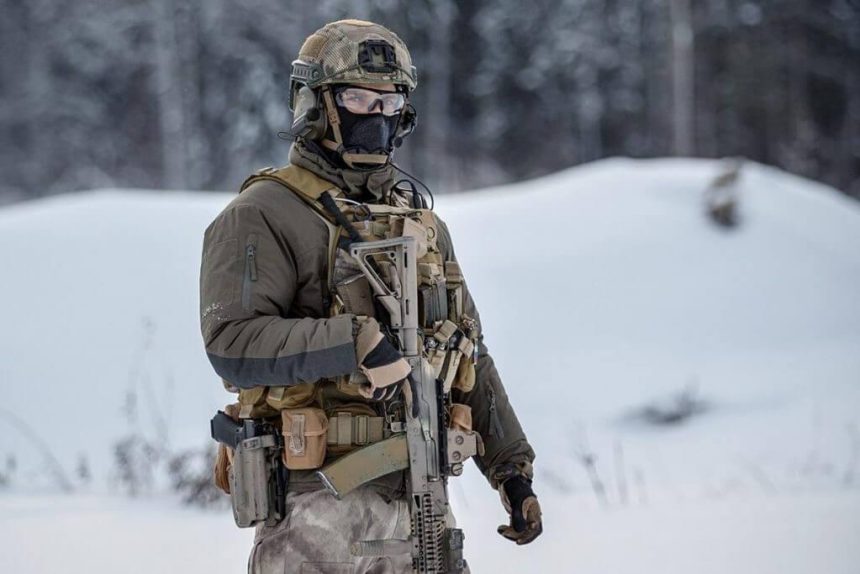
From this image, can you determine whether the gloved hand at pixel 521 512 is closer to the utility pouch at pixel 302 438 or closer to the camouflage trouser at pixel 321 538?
the camouflage trouser at pixel 321 538

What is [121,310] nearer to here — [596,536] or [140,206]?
[140,206]

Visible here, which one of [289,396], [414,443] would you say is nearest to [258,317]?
[289,396]

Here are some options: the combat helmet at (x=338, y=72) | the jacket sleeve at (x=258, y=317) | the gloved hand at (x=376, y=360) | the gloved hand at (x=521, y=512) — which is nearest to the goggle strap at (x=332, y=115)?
the combat helmet at (x=338, y=72)

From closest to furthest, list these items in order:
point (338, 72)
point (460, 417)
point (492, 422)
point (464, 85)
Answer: point (338, 72) < point (460, 417) < point (492, 422) < point (464, 85)

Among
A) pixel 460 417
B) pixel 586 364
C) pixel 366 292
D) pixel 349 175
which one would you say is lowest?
pixel 586 364

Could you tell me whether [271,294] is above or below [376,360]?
above

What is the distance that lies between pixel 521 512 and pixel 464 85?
88.6ft

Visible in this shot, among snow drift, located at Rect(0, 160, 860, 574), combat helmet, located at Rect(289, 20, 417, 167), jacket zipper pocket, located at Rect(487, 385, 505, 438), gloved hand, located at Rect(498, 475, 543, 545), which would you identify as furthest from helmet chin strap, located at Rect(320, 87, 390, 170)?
snow drift, located at Rect(0, 160, 860, 574)

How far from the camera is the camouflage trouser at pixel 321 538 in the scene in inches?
113

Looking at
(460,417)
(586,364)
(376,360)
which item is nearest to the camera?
(376,360)

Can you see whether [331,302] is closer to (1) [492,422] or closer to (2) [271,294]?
(2) [271,294]

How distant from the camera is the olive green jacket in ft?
9.00

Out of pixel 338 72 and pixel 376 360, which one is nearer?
pixel 376 360

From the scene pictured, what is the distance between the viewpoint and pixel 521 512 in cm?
327
